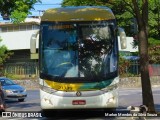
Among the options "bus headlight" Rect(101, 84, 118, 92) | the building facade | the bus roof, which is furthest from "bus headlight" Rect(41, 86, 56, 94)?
the building facade

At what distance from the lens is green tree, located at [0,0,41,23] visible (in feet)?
61.3

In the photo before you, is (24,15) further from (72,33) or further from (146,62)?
(146,62)

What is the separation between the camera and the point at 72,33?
16766 mm

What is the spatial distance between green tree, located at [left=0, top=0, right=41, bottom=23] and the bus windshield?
89.0 inches

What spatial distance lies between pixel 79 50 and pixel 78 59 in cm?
33

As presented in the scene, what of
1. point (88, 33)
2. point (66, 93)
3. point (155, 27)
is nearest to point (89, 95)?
point (66, 93)

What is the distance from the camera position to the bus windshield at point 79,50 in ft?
53.7

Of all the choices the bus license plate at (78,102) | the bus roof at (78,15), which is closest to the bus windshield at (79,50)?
the bus roof at (78,15)

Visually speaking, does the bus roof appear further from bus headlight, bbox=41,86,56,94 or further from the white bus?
bus headlight, bbox=41,86,56,94

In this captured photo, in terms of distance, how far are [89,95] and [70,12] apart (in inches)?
125

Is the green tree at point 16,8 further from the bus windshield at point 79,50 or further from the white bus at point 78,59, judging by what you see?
the bus windshield at point 79,50

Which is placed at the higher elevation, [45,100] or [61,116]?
[45,100]

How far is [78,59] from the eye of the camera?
16469mm

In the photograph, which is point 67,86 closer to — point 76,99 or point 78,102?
point 76,99
